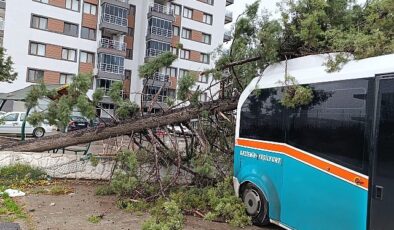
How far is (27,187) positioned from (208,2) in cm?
5015

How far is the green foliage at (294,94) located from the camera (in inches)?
228

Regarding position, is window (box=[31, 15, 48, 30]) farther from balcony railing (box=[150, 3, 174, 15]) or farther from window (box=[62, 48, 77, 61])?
balcony railing (box=[150, 3, 174, 15])

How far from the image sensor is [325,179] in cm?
525

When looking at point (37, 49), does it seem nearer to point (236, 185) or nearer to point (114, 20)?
point (114, 20)

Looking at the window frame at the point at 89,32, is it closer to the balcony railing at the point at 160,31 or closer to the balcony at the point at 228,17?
the balcony railing at the point at 160,31

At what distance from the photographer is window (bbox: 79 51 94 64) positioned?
147 ft

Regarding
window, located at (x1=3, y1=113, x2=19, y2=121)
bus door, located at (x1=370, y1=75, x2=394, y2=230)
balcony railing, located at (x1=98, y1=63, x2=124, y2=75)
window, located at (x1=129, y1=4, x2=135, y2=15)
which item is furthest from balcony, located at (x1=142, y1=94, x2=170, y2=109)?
window, located at (x1=129, y1=4, x2=135, y2=15)

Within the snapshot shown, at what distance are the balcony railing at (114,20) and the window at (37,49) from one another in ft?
25.5

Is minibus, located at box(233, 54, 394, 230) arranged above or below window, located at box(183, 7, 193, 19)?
below

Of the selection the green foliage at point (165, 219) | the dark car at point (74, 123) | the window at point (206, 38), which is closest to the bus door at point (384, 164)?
the green foliage at point (165, 219)

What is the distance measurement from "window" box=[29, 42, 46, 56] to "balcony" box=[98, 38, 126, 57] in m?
6.13

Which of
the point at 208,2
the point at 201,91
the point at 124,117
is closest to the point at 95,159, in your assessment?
the point at 124,117

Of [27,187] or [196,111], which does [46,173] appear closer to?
[27,187]

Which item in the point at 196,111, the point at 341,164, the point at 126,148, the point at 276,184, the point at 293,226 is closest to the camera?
the point at 341,164
